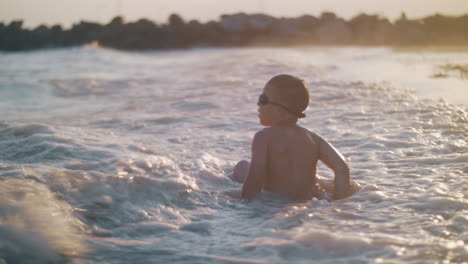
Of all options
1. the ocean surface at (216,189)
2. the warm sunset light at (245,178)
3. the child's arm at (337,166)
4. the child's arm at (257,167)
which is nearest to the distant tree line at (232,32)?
the warm sunset light at (245,178)

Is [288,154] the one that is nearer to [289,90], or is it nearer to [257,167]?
[257,167]

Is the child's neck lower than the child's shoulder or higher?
higher

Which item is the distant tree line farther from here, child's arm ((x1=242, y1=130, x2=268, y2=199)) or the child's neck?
child's arm ((x1=242, y1=130, x2=268, y2=199))

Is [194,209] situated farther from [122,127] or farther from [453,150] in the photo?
[122,127]

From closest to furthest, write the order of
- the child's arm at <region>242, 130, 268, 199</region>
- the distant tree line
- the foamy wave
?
the foamy wave
the child's arm at <region>242, 130, 268, 199</region>
the distant tree line

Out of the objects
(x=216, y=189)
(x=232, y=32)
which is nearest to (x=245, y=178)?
(x=216, y=189)

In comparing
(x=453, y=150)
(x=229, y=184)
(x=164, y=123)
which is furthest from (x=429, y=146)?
(x=164, y=123)

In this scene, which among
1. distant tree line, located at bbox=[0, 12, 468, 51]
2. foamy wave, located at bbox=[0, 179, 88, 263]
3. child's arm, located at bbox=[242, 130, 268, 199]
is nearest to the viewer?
foamy wave, located at bbox=[0, 179, 88, 263]

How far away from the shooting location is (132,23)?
28.4 m

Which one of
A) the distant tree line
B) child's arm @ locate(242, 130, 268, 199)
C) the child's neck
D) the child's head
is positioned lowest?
child's arm @ locate(242, 130, 268, 199)

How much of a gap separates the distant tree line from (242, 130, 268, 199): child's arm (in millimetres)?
21426

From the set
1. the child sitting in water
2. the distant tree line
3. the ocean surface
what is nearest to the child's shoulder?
the child sitting in water

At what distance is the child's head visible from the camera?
3000mm

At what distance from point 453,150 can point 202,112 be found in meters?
3.66
